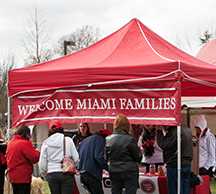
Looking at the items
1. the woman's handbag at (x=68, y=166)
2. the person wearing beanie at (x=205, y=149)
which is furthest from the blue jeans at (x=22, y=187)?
the person wearing beanie at (x=205, y=149)

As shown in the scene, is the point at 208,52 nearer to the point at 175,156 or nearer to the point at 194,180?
the point at 194,180

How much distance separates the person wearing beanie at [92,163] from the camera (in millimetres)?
5359

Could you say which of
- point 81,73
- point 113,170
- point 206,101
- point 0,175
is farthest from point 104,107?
point 206,101

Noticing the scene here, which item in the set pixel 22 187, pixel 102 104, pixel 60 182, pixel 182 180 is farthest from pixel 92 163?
pixel 182 180

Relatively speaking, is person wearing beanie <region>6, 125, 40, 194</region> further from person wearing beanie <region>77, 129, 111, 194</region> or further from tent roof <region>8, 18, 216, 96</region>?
tent roof <region>8, 18, 216, 96</region>

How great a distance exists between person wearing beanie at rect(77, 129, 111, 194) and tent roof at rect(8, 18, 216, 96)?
104cm

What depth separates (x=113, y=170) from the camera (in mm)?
4977

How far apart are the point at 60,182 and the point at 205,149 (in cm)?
311

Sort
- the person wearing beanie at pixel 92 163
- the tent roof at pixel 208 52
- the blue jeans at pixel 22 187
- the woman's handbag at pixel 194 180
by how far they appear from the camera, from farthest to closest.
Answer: the tent roof at pixel 208 52, the blue jeans at pixel 22 187, the woman's handbag at pixel 194 180, the person wearing beanie at pixel 92 163

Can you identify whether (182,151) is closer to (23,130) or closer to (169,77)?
(169,77)

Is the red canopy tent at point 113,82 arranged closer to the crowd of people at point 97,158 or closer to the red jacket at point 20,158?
the crowd of people at point 97,158

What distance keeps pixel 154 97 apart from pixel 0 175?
3.37 m

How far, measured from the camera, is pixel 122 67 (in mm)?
5449

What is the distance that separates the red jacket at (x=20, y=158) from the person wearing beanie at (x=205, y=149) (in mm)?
3263
